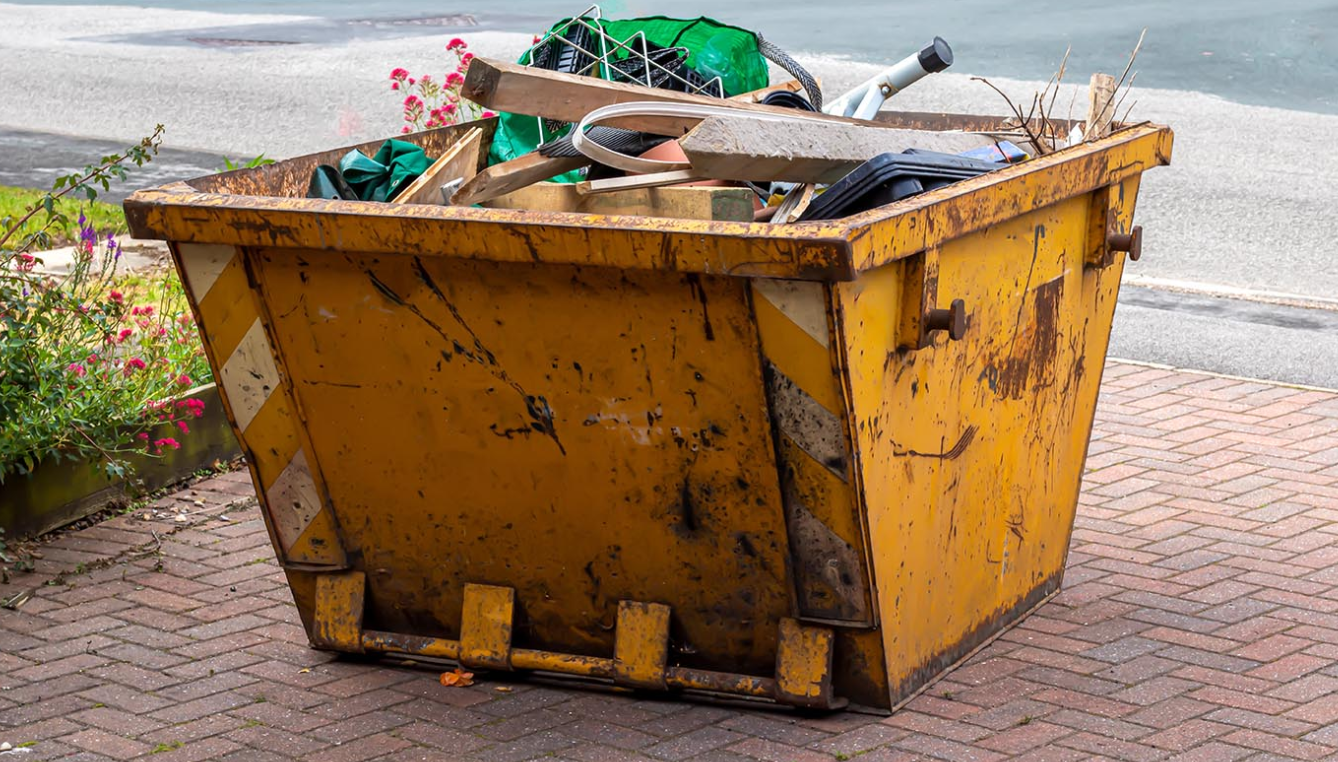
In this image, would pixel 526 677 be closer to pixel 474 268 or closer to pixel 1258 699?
pixel 474 268

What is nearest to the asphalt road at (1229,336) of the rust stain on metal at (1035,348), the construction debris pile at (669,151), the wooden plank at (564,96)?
the construction debris pile at (669,151)

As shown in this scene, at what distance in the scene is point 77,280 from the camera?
5012 mm

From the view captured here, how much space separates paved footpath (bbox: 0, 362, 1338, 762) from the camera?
137 inches

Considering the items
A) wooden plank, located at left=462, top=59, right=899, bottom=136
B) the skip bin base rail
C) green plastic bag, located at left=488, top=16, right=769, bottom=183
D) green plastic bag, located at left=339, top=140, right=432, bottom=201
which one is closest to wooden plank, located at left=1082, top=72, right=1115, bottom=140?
wooden plank, located at left=462, top=59, right=899, bottom=136

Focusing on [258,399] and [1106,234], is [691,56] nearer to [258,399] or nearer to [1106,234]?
[1106,234]

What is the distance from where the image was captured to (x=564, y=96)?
3.82m

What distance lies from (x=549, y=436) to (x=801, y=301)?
71 centimetres

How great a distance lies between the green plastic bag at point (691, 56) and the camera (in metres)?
4.41

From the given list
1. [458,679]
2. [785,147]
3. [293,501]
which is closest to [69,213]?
[293,501]

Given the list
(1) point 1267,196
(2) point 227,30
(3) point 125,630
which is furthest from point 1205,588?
(2) point 227,30

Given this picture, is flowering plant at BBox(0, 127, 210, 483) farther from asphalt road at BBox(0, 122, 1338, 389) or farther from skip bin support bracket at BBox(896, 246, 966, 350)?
asphalt road at BBox(0, 122, 1338, 389)

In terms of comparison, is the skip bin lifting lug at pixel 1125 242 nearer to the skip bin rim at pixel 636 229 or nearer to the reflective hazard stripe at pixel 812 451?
the skip bin rim at pixel 636 229

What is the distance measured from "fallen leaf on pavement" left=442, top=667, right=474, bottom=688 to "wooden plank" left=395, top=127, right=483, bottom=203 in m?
1.14

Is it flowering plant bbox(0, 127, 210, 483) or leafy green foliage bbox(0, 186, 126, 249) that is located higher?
leafy green foliage bbox(0, 186, 126, 249)
